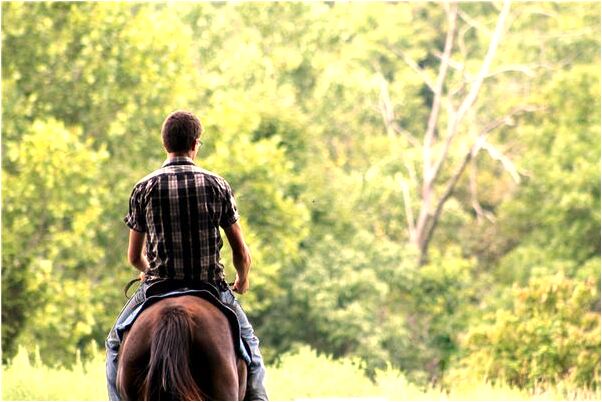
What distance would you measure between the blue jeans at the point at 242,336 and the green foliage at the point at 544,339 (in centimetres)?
1145

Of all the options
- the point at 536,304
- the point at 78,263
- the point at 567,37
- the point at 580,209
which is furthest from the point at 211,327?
the point at 567,37

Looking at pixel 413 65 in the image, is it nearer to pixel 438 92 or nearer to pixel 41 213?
pixel 438 92

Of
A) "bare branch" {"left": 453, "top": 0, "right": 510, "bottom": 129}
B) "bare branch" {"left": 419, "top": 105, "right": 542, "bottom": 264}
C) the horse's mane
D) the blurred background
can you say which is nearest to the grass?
the blurred background

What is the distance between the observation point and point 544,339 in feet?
60.5

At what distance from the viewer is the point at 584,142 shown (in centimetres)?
3766

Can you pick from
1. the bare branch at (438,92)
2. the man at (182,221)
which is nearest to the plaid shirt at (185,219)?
the man at (182,221)

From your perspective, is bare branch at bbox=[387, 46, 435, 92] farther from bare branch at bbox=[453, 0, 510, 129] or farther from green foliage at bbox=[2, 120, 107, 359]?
green foliage at bbox=[2, 120, 107, 359]

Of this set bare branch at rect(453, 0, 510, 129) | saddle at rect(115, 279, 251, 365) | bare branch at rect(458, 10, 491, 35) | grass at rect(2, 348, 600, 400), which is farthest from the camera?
bare branch at rect(458, 10, 491, 35)

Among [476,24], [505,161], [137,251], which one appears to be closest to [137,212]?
[137,251]

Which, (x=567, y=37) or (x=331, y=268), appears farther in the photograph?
(x=567, y=37)

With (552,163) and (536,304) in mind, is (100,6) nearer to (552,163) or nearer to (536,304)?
(536,304)

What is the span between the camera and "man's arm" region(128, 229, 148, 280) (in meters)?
5.43

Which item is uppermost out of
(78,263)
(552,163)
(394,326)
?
(552,163)

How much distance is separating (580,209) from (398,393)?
2729 centimetres
